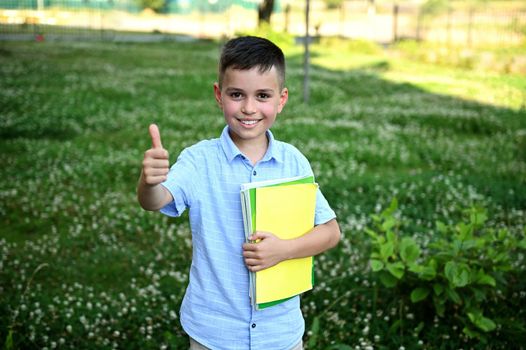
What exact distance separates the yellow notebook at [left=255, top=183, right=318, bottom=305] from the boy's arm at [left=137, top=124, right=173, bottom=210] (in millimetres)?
351

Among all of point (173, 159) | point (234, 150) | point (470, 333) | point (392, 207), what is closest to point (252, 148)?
point (234, 150)

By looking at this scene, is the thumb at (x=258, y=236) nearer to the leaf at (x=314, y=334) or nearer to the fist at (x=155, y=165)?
the fist at (x=155, y=165)

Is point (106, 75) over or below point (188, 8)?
below

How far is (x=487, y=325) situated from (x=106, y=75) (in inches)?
567

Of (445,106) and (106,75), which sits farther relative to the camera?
(106,75)

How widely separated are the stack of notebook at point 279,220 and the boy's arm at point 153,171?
11.9 inches

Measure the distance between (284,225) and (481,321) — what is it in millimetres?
1971

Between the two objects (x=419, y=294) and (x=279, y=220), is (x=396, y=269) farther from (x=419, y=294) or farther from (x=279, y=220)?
(x=279, y=220)

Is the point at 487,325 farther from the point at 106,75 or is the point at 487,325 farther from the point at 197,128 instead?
the point at 106,75

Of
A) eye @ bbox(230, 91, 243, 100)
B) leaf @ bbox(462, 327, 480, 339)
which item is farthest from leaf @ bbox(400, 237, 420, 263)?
eye @ bbox(230, 91, 243, 100)

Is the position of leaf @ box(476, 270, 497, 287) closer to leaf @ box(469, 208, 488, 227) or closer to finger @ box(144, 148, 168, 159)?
leaf @ box(469, 208, 488, 227)

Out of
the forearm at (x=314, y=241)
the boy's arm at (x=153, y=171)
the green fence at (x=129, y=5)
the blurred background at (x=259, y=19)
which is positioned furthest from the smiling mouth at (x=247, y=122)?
the green fence at (x=129, y=5)

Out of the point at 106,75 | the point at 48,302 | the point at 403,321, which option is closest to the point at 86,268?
the point at 48,302

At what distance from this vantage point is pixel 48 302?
415 cm
